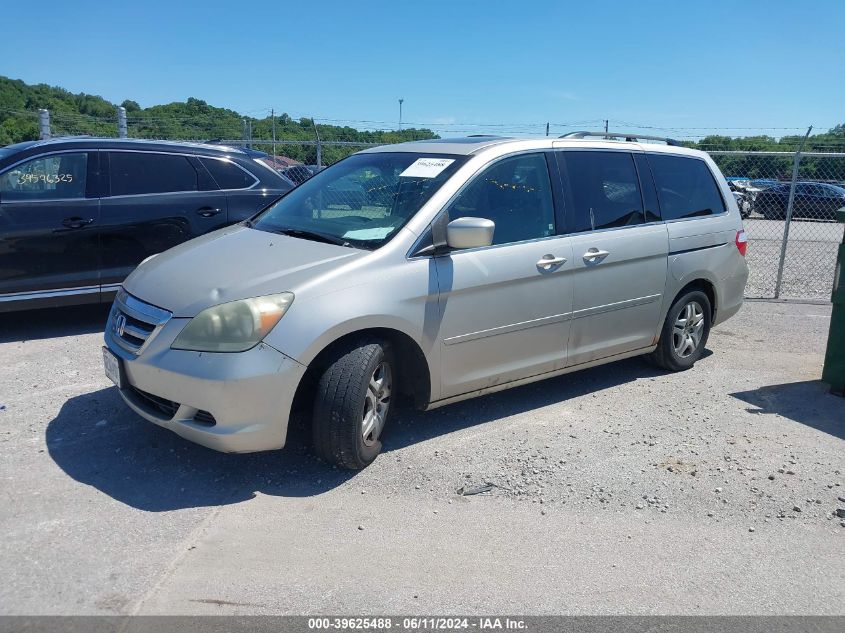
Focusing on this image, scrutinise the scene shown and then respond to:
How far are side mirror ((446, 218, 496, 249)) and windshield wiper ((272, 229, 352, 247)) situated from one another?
0.62 meters

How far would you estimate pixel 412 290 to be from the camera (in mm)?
4195

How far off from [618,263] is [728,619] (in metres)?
2.85

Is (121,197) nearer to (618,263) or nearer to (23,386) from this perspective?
(23,386)

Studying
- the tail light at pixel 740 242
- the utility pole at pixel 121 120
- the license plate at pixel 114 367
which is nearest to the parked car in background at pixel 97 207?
the license plate at pixel 114 367

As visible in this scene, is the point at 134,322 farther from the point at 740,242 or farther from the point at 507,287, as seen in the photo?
the point at 740,242

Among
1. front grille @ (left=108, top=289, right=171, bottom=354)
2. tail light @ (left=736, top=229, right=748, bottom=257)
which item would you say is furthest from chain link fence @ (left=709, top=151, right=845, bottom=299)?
front grille @ (left=108, top=289, right=171, bottom=354)

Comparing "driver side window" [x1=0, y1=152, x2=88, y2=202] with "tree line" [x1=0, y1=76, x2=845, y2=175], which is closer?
"driver side window" [x1=0, y1=152, x2=88, y2=202]

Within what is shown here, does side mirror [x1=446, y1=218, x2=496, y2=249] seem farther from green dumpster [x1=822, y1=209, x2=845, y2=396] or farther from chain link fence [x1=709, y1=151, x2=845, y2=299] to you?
chain link fence [x1=709, y1=151, x2=845, y2=299]

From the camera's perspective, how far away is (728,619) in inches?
118

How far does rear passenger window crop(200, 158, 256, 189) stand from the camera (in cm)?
746

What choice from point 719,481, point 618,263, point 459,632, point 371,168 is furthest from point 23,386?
point 719,481

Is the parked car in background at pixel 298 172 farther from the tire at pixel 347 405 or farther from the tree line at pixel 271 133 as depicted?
the tire at pixel 347 405

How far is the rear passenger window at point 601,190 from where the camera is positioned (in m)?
5.18

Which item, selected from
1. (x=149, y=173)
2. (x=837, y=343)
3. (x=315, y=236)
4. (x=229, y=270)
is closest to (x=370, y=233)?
(x=315, y=236)
